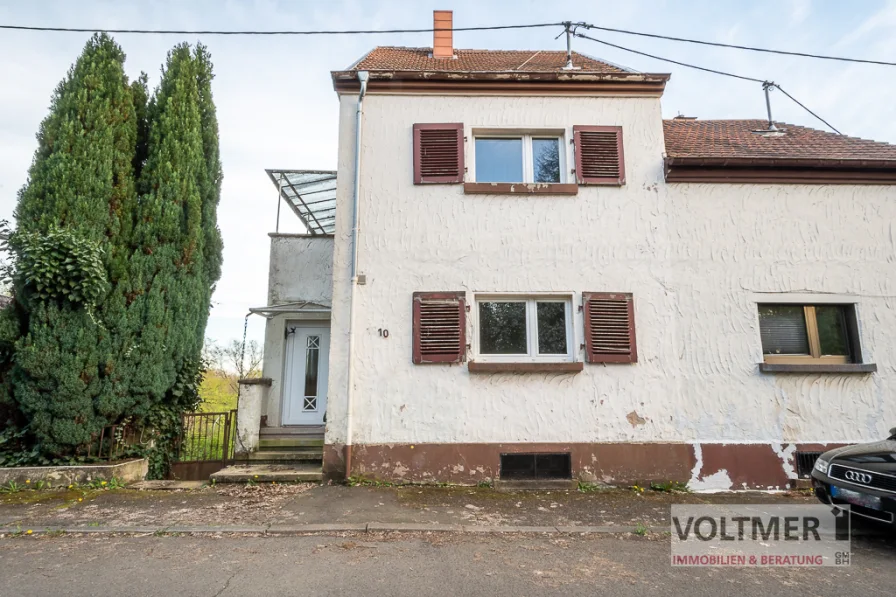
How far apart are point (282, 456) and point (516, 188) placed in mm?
5693

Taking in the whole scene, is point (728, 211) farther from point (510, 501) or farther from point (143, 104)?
point (143, 104)

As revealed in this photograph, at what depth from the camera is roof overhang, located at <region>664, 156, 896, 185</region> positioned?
24.2ft

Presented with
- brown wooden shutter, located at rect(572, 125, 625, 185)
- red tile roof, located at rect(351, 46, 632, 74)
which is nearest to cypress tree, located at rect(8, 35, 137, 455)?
red tile roof, located at rect(351, 46, 632, 74)

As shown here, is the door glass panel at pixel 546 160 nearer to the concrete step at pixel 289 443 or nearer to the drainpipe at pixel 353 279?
the drainpipe at pixel 353 279

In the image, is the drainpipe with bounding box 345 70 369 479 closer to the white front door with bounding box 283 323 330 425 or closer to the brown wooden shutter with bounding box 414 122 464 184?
the brown wooden shutter with bounding box 414 122 464 184

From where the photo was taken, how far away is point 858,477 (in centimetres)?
466

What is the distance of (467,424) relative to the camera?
268 inches

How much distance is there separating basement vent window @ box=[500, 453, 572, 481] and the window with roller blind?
3.47m

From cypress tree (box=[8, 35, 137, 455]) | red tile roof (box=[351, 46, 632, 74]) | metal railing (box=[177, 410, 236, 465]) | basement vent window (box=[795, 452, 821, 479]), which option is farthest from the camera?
red tile roof (box=[351, 46, 632, 74])

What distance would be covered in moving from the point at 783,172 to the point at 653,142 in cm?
206

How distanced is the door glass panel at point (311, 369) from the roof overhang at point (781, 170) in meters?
7.03

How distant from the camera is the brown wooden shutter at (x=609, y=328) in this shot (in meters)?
6.92

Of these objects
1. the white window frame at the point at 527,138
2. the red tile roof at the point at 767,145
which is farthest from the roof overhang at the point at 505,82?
the red tile roof at the point at 767,145

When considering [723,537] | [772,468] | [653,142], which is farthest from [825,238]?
[723,537]
